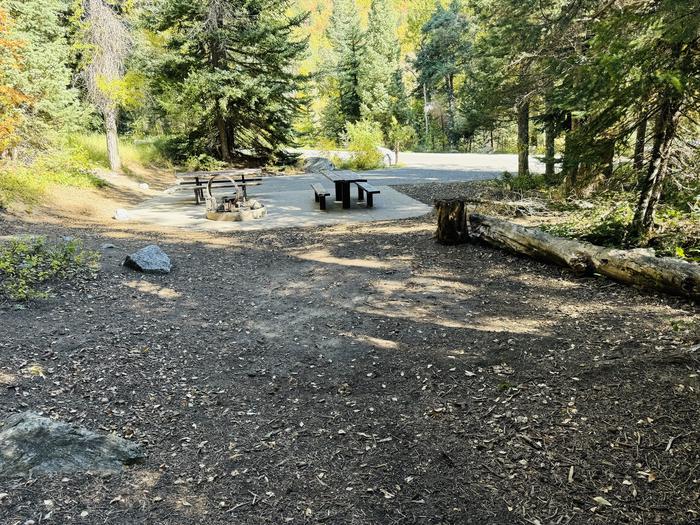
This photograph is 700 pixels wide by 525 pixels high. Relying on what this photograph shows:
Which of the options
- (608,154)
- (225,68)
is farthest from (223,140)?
(608,154)

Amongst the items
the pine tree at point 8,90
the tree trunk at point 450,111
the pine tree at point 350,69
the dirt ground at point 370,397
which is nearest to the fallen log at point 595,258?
the dirt ground at point 370,397

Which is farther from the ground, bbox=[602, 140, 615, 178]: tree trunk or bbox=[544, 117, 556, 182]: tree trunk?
bbox=[544, 117, 556, 182]: tree trunk

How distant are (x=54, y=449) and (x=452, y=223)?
240 inches

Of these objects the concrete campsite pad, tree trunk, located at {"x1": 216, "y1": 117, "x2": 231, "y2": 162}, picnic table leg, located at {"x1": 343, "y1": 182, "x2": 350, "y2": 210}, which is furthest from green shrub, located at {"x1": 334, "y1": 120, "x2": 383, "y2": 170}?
picnic table leg, located at {"x1": 343, "y1": 182, "x2": 350, "y2": 210}

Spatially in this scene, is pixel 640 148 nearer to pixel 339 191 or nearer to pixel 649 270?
pixel 649 270

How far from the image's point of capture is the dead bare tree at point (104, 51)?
14773 mm

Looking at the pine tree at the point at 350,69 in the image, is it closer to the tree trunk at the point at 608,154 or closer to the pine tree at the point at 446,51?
the pine tree at the point at 446,51

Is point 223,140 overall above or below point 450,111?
below

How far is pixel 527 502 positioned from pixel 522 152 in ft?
37.6

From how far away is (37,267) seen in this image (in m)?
5.49

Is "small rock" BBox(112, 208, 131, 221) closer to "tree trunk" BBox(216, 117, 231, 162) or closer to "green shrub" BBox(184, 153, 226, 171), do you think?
"green shrub" BBox(184, 153, 226, 171)

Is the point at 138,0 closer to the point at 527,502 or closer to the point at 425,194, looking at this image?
the point at 425,194

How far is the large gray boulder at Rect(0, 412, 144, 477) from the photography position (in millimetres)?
2518

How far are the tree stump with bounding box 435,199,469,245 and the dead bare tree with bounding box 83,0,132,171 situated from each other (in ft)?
39.4
